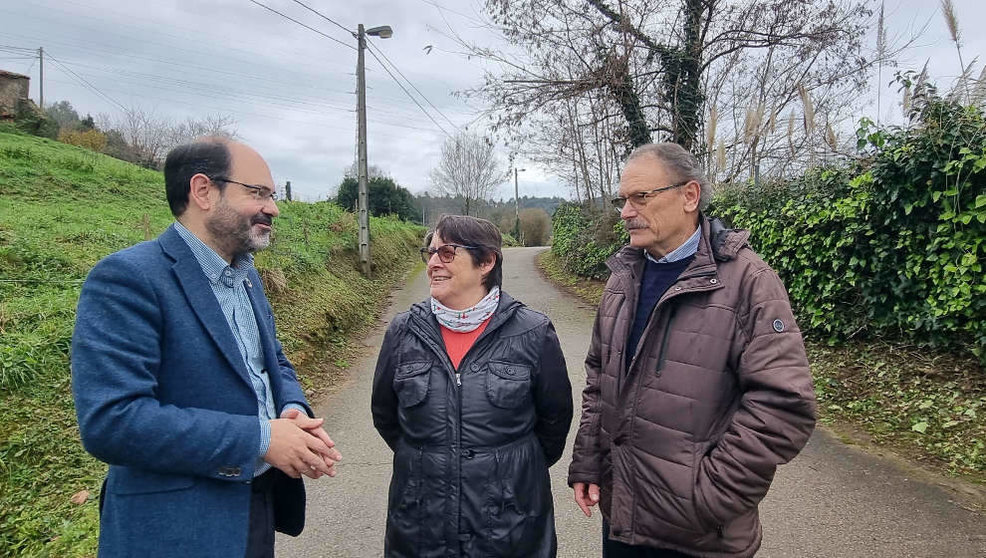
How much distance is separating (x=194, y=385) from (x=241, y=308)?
34cm

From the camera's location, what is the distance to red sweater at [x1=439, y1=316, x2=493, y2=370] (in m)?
2.01

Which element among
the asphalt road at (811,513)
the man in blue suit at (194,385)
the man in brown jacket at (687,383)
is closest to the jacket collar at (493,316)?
the man in brown jacket at (687,383)

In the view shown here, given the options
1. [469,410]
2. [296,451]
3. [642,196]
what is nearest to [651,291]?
[642,196]

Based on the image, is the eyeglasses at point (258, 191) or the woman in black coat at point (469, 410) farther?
the woman in black coat at point (469, 410)

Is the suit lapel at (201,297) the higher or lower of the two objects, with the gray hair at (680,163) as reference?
lower

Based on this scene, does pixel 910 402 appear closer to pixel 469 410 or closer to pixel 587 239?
pixel 469 410

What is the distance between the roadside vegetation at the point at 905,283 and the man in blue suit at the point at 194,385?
427 cm

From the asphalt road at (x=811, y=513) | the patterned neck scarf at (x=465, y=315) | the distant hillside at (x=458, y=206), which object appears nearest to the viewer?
the patterned neck scarf at (x=465, y=315)

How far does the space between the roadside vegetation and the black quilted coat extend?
3.35 m

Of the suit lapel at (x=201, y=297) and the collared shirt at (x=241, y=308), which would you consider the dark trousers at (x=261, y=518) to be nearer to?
the collared shirt at (x=241, y=308)

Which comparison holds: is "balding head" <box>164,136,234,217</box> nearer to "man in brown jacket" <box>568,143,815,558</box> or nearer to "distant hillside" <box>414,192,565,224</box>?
"man in brown jacket" <box>568,143,815,558</box>

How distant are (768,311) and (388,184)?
24403 millimetres

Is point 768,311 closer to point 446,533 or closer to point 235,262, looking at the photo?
point 446,533

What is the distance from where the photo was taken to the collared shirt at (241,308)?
1.67 m
